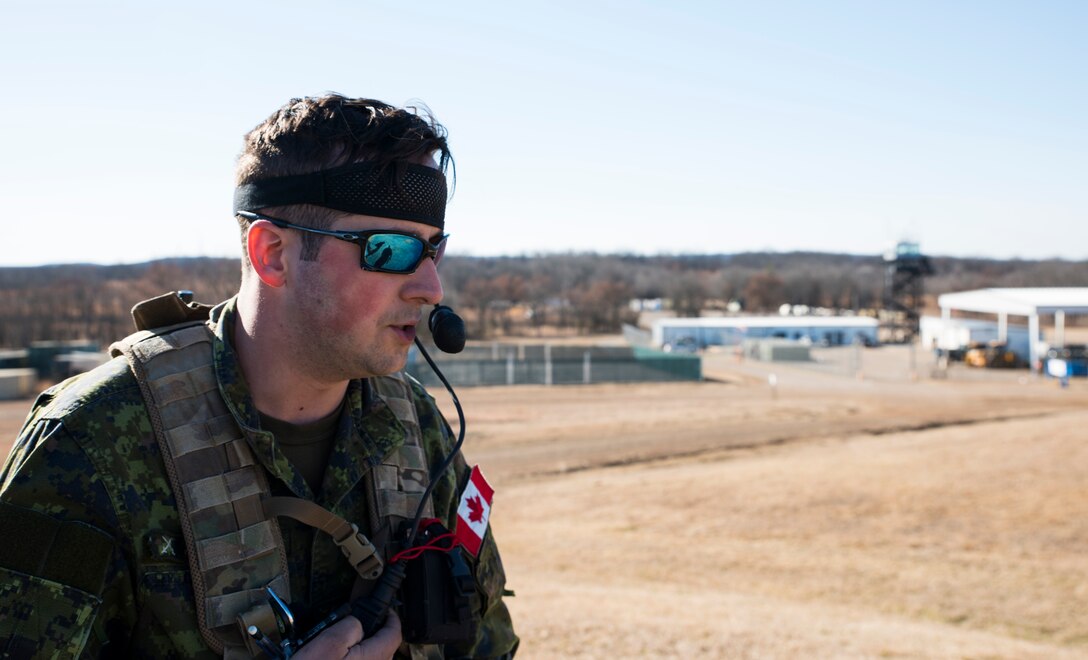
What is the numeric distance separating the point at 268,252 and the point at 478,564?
118 centimetres

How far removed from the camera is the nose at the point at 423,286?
96.2 inches

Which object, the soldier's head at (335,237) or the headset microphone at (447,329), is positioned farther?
the headset microphone at (447,329)

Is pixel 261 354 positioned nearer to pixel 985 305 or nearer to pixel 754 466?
pixel 754 466

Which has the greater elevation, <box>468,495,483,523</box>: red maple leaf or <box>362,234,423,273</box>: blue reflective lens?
<box>362,234,423,273</box>: blue reflective lens

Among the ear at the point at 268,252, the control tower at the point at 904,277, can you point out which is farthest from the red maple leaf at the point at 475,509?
the control tower at the point at 904,277

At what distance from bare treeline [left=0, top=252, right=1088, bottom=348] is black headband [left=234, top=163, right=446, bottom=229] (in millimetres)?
49982

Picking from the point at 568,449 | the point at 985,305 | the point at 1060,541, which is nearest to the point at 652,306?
the point at 985,305

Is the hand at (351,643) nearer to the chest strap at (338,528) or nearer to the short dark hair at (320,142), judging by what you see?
the chest strap at (338,528)

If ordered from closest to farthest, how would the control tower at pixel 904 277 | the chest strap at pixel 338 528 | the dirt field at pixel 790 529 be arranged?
the chest strap at pixel 338 528, the dirt field at pixel 790 529, the control tower at pixel 904 277

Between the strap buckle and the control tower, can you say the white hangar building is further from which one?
the strap buckle

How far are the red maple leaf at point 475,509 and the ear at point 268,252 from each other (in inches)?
38.5

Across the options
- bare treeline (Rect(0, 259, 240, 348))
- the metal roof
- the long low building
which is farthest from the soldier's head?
the long low building

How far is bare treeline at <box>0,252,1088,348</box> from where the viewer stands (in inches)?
3007

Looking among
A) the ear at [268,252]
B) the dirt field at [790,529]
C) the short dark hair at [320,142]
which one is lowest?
the dirt field at [790,529]
